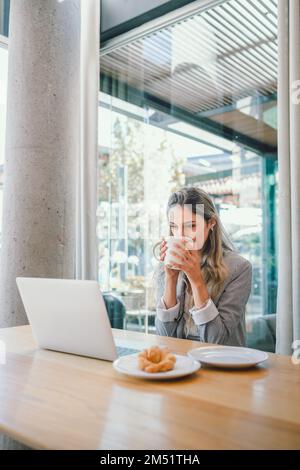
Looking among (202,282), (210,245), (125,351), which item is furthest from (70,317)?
(210,245)

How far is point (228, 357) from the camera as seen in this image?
1.24 m

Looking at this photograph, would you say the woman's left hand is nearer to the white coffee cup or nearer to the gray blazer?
the white coffee cup

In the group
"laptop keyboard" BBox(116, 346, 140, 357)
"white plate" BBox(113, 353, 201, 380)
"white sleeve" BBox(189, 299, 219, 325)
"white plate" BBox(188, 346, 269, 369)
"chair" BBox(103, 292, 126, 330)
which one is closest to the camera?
"white plate" BBox(113, 353, 201, 380)

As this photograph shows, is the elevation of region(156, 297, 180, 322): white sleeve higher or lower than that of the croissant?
higher

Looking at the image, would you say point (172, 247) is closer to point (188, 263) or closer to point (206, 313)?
point (188, 263)

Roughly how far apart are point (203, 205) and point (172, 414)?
1.20m

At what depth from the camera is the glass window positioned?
3.23 m

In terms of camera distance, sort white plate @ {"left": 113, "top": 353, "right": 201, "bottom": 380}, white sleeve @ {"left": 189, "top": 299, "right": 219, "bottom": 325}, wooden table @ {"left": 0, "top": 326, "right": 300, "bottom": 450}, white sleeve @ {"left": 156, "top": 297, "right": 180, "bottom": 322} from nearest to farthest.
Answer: wooden table @ {"left": 0, "top": 326, "right": 300, "bottom": 450}, white plate @ {"left": 113, "top": 353, "right": 201, "bottom": 380}, white sleeve @ {"left": 189, "top": 299, "right": 219, "bottom": 325}, white sleeve @ {"left": 156, "top": 297, "right": 180, "bottom": 322}

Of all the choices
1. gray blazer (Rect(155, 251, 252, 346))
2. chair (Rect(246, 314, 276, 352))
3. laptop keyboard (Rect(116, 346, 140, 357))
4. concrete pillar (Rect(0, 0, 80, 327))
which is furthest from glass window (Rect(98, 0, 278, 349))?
laptop keyboard (Rect(116, 346, 140, 357))

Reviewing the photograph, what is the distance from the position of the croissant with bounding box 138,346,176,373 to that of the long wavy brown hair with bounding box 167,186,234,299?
682mm
